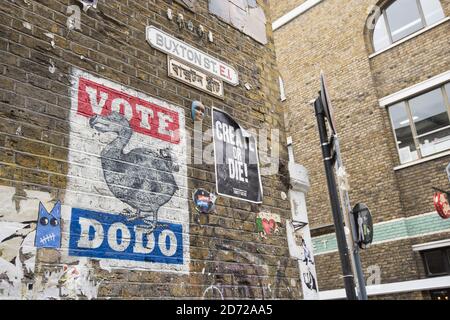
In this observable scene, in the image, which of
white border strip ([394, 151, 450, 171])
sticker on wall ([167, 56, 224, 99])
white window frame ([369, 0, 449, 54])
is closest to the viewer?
sticker on wall ([167, 56, 224, 99])

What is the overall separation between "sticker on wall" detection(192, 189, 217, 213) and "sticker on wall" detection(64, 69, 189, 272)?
0.45 ft

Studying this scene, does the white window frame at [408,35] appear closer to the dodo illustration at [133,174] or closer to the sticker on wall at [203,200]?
the sticker on wall at [203,200]

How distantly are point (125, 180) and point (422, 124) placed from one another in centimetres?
1007

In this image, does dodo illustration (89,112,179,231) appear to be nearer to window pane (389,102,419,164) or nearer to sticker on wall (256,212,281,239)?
sticker on wall (256,212,281,239)

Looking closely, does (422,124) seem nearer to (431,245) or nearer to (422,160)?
(422,160)

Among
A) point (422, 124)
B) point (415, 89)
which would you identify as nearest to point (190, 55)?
point (415, 89)

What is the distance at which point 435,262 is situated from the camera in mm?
10578

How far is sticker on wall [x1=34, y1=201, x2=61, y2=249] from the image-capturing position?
3.01 meters

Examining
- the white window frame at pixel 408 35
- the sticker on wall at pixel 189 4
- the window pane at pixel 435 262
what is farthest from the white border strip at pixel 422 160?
the sticker on wall at pixel 189 4

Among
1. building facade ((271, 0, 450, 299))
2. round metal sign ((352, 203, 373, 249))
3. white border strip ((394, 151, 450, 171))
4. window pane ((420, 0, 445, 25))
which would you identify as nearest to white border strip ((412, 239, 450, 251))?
building facade ((271, 0, 450, 299))

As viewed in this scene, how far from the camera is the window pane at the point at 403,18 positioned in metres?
12.3

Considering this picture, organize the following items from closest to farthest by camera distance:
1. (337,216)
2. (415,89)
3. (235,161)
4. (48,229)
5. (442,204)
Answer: (48,229) → (337,216) → (235,161) → (442,204) → (415,89)

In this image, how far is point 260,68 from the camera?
5.77 m

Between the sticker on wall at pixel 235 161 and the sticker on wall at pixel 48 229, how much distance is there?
1808 millimetres
